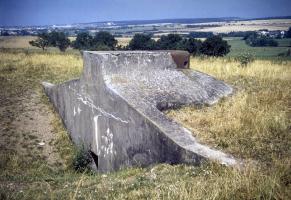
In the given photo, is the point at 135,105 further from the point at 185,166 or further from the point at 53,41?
the point at 53,41

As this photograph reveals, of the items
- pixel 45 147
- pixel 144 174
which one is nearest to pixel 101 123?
pixel 45 147

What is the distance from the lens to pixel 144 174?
4.61 metres

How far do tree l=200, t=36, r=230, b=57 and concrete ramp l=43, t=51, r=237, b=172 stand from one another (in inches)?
931

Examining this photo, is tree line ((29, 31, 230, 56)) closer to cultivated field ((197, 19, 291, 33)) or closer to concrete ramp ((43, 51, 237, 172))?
concrete ramp ((43, 51, 237, 172))

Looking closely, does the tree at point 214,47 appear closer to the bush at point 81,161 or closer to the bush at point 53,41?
the bush at point 53,41

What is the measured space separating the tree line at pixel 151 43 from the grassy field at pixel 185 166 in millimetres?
19689

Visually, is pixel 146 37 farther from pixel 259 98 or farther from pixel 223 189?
pixel 223 189

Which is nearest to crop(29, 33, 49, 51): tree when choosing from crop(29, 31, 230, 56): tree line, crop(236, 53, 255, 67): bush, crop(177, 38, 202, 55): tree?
crop(29, 31, 230, 56): tree line

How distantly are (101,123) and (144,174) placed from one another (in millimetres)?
2997

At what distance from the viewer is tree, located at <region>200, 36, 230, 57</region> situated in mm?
31984

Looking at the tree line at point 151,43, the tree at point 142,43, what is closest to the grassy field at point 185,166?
the tree line at point 151,43

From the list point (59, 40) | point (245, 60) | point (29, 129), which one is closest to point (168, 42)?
point (245, 60)

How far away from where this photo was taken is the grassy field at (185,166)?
137 inches

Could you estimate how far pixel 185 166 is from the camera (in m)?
4.59
